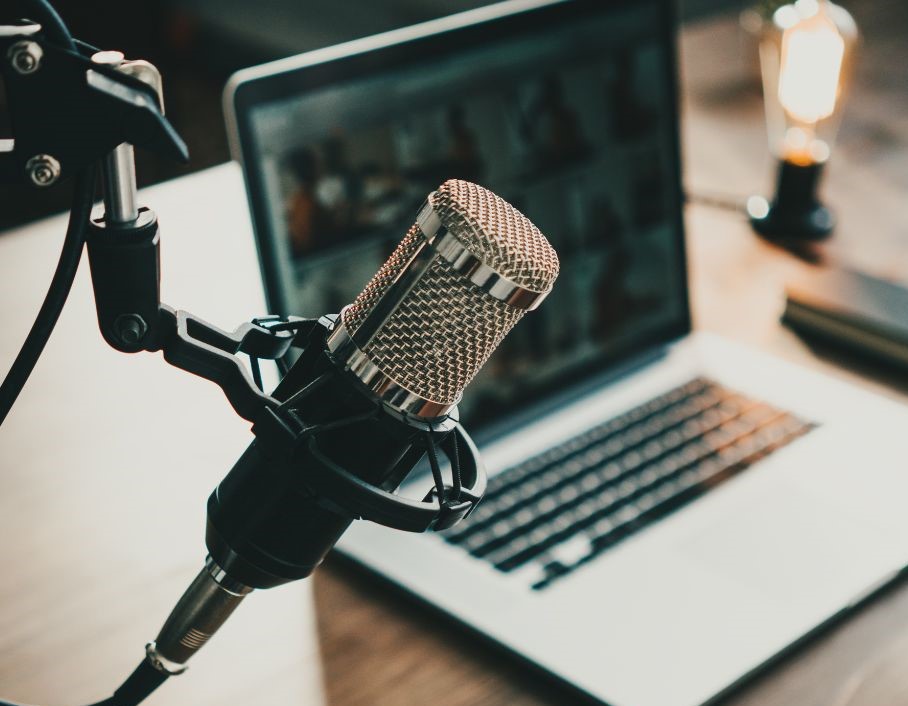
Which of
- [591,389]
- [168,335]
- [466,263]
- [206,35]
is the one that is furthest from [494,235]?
[206,35]

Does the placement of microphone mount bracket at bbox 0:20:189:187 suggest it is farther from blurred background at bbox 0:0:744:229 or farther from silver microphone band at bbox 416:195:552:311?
blurred background at bbox 0:0:744:229

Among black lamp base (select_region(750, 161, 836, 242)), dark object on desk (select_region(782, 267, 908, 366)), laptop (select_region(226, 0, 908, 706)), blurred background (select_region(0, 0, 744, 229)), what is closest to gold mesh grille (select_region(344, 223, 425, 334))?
laptop (select_region(226, 0, 908, 706))

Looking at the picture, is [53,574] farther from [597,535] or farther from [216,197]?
[216,197]

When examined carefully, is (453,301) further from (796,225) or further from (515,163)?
(796,225)

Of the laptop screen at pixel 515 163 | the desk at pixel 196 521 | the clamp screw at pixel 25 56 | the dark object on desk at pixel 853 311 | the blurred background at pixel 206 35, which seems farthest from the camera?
the blurred background at pixel 206 35

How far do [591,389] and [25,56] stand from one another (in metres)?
0.67

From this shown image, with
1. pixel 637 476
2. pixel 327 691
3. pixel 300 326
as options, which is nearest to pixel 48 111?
pixel 300 326

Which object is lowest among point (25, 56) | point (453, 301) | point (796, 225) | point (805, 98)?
point (796, 225)

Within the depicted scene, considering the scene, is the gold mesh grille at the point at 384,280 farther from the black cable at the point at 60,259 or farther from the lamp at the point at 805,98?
the lamp at the point at 805,98

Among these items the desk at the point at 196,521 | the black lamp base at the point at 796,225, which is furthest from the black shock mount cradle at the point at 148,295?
the black lamp base at the point at 796,225

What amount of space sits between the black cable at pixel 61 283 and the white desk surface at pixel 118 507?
311mm

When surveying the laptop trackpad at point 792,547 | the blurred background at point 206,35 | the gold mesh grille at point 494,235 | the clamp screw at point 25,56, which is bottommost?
the blurred background at point 206,35

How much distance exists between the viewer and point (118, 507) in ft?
2.64

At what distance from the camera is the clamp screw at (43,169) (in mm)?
340
